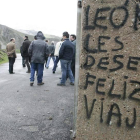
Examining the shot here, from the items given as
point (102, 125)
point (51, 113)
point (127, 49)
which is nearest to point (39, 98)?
point (51, 113)

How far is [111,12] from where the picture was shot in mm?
2932

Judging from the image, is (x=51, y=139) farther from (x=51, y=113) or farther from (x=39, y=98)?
(x=39, y=98)

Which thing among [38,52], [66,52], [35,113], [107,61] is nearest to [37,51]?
[38,52]

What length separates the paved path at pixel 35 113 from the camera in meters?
3.75

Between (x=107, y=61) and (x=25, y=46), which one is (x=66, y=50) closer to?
(x=25, y=46)

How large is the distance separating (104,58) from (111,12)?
0.63m

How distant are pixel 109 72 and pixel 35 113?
2.45m

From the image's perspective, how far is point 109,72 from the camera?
3.03 m

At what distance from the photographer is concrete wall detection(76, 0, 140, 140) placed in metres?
2.92

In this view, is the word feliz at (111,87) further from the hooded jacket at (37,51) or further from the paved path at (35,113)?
the hooded jacket at (37,51)

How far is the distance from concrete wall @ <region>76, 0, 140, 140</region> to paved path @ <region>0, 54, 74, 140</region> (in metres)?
0.76

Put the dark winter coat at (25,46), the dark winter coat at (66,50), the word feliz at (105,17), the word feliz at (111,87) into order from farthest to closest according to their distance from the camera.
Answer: the dark winter coat at (25,46), the dark winter coat at (66,50), the word feliz at (111,87), the word feliz at (105,17)

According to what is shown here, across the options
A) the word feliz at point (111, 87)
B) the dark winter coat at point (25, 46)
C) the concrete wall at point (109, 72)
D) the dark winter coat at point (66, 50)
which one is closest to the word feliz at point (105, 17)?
the concrete wall at point (109, 72)

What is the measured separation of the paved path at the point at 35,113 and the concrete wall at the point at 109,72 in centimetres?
76
